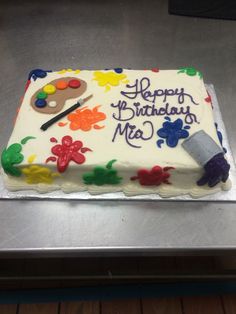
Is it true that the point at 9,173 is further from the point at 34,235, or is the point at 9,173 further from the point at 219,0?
the point at 219,0

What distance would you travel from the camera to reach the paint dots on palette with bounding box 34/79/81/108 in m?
0.99

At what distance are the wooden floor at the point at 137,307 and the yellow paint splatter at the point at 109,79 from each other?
885 millimetres

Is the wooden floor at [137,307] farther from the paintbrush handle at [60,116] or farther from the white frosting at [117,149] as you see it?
the paintbrush handle at [60,116]

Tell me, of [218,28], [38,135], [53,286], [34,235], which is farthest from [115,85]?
[53,286]

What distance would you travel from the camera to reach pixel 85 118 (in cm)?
96

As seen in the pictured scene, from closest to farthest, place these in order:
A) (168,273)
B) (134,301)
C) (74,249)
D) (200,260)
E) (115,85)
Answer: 1. (74,249)
2. (115,85)
3. (168,273)
4. (134,301)
5. (200,260)

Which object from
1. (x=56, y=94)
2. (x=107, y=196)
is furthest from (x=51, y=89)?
(x=107, y=196)

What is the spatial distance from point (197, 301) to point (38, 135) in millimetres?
976

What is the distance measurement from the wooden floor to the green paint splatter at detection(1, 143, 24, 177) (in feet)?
2.46

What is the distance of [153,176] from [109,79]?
36 cm

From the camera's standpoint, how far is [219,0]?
147 cm

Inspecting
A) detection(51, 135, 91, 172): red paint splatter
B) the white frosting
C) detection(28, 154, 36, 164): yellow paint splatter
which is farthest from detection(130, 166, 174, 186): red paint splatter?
detection(28, 154, 36, 164): yellow paint splatter

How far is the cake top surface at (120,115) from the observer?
2.95ft

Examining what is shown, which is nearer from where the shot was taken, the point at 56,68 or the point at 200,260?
the point at 56,68
